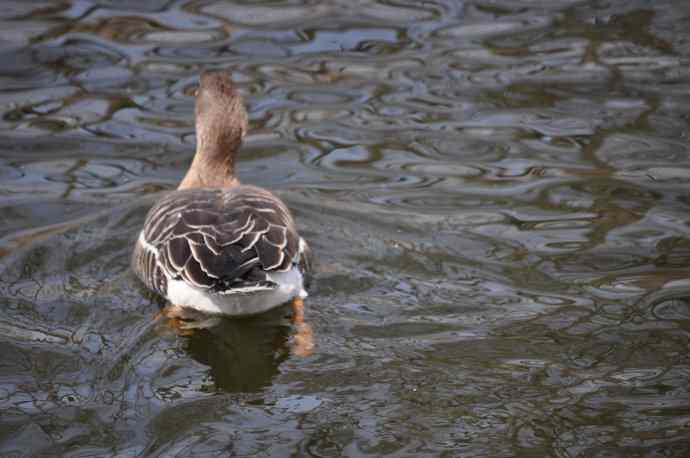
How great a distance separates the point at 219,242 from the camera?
726 cm

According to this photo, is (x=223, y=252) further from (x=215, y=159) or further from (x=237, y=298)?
(x=215, y=159)

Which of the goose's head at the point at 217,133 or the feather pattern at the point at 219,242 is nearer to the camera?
the feather pattern at the point at 219,242

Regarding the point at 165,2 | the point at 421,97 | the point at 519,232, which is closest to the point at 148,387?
the point at 519,232

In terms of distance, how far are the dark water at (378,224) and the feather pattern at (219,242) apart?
0.42 m

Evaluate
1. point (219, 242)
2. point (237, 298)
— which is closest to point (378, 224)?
point (237, 298)

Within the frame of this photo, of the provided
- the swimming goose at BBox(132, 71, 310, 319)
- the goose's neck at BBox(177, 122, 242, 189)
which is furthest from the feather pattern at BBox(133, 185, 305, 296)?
the goose's neck at BBox(177, 122, 242, 189)

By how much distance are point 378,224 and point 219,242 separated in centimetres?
212

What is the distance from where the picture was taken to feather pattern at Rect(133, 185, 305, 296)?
23.4 ft

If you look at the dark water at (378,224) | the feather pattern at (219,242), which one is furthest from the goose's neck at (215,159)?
the feather pattern at (219,242)

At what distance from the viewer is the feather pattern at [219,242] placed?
23.4 feet

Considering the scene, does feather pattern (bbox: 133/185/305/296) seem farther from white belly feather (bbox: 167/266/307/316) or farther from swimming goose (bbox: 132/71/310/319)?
white belly feather (bbox: 167/266/307/316)

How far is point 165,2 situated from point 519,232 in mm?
7098

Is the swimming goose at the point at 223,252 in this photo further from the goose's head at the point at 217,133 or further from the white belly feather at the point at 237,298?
the goose's head at the point at 217,133

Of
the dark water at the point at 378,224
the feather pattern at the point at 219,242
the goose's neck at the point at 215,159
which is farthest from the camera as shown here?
the goose's neck at the point at 215,159
